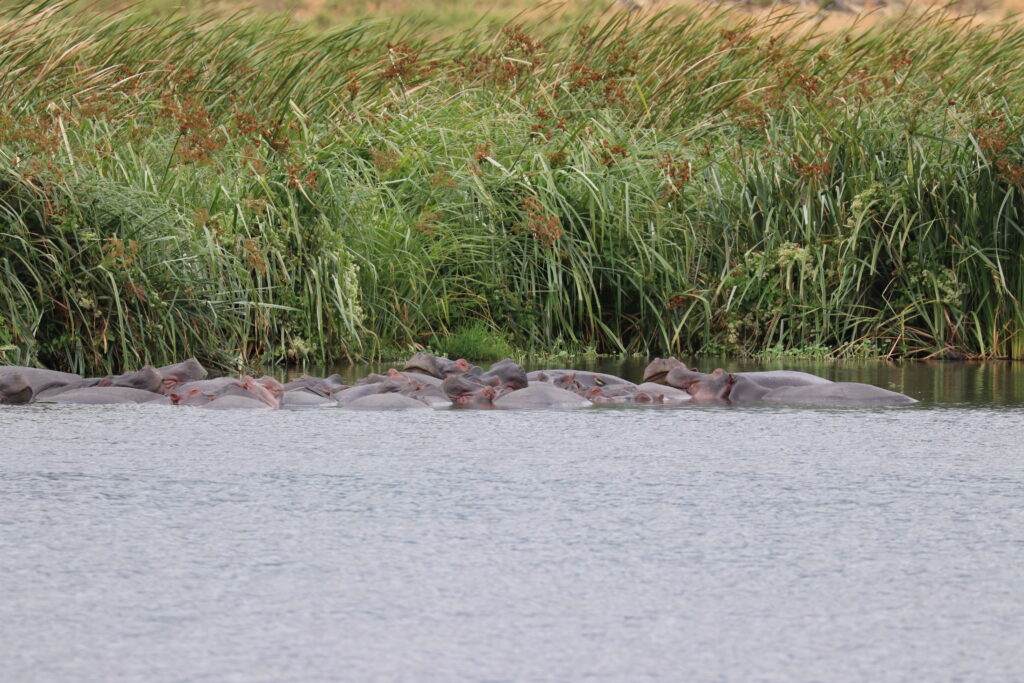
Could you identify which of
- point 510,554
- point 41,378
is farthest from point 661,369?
point 510,554

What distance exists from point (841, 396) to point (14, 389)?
3.46 metres

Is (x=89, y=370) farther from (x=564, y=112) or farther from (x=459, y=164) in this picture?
(x=564, y=112)

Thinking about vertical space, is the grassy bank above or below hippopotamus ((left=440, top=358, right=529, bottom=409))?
above

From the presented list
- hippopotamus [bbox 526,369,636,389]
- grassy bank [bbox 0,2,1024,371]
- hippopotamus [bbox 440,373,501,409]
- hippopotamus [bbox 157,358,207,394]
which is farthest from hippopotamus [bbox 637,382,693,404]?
grassy bank [bbox 0,2,1024,371]

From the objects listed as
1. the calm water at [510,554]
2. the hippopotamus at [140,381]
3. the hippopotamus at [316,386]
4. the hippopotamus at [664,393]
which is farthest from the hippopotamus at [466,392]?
the hippopotamus at [140,381]

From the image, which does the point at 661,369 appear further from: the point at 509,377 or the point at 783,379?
the point at 509,377

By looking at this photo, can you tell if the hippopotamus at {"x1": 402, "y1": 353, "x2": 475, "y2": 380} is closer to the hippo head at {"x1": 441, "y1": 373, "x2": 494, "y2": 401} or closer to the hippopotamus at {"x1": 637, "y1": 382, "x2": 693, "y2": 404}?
the hippo head at {"x1": 441, "y1": 373, "x2": 494, "y2": 401}

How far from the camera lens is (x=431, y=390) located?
6258 millimetres

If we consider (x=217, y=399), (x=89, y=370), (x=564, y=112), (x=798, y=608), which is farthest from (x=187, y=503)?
(x=564, y=112)

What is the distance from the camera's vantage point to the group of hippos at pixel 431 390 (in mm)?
6020

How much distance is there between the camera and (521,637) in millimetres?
2451

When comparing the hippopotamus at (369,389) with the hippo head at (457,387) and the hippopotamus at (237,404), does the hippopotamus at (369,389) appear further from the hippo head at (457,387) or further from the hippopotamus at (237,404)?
the hippopotamus at (237,404)

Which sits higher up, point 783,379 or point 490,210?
point 490,210

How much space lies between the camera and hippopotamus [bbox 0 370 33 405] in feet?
19.7
